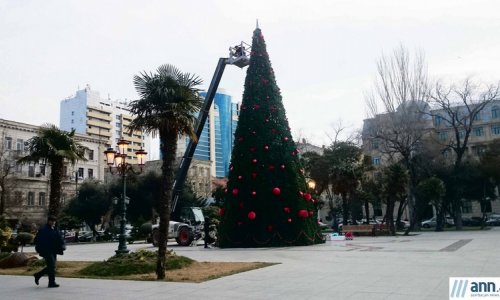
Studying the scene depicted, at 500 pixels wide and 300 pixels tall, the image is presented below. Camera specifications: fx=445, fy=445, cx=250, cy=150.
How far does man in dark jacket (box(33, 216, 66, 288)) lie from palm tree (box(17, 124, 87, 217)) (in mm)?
6082

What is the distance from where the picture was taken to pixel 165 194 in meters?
11.8

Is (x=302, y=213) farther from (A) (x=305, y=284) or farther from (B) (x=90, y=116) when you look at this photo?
(B) (x=90, y=116)

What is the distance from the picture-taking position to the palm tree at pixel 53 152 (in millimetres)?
17233

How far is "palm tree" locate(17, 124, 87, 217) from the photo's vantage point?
56.5 feet

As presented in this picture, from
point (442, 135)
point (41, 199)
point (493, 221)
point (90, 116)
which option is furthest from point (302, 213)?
point (90, 116)

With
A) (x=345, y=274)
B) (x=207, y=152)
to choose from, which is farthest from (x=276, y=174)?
(x=207, y=152)

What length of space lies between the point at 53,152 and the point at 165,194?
775 cm

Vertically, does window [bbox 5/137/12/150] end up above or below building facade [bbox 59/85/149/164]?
below

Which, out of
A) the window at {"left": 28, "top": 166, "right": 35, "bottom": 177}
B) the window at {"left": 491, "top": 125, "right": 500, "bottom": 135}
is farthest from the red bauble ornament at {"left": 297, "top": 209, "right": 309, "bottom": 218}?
the window at {"left": 491, "top": 125, "right": 500, "bottom": 135}

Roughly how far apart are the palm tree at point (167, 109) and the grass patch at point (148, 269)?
160 centimetres

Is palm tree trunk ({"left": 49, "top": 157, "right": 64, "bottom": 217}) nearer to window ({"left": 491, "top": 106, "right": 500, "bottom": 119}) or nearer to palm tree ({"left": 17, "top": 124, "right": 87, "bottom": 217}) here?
palm tree ({"left": 17, "top": 124, "right": 87, "bottom": 217})

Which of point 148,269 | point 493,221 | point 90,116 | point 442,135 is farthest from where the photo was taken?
point 90,116

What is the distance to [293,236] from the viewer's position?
891 inches

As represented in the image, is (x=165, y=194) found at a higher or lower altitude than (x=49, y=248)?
higher
